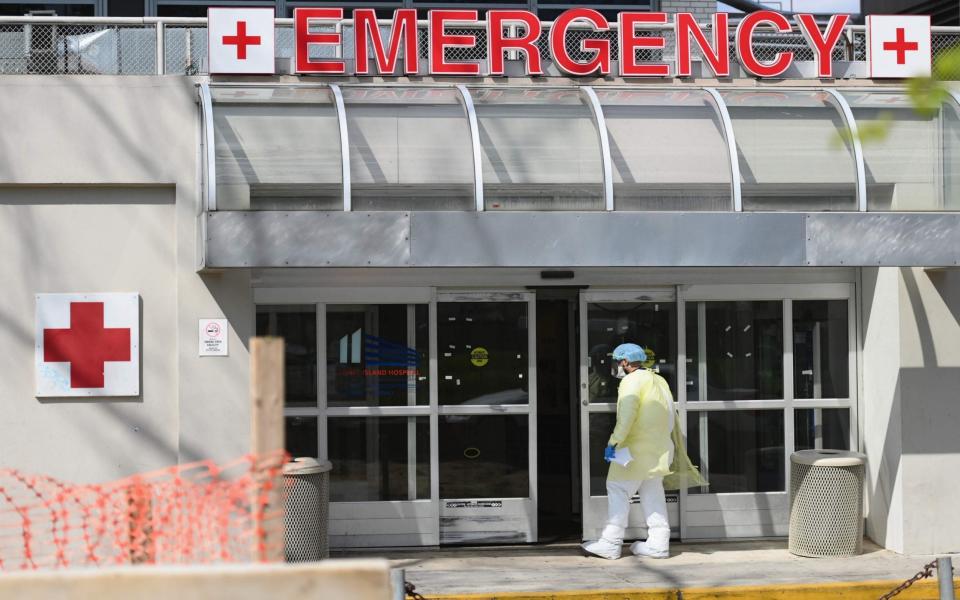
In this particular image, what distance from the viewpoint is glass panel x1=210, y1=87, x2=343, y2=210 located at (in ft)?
33.5

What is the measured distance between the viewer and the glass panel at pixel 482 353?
1155cm

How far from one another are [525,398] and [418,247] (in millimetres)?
2470

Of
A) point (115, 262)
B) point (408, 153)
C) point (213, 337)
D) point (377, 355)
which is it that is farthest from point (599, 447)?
point (115, 262)

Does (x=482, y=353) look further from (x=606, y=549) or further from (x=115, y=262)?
(x=115, y=262)

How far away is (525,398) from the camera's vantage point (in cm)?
1163

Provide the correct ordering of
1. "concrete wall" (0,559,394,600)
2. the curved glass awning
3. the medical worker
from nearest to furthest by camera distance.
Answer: "concrete wall" (0,559,394,600) < the curved glass awning < the medical worker

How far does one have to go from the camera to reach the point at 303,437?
37.1 ft

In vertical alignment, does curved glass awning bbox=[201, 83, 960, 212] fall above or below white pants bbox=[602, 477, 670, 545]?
above

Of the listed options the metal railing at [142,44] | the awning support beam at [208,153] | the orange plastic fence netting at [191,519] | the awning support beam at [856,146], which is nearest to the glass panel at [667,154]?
the awning support beam at [856,146]

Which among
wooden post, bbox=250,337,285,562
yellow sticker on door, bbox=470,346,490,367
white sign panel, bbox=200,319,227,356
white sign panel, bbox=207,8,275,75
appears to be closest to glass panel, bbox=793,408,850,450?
yellow sticker on door, bbox=470,346,490,367

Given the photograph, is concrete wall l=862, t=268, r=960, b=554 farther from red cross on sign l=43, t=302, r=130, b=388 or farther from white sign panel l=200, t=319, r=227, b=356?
red cross on sign l=43, t=302, r=130, b=388

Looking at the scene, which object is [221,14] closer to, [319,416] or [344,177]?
[344,177]

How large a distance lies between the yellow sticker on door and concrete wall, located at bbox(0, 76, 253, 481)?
7.06ft

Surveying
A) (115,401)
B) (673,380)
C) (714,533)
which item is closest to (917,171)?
(673,380)
